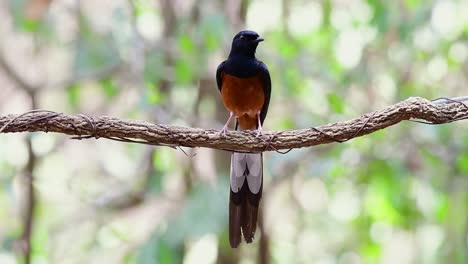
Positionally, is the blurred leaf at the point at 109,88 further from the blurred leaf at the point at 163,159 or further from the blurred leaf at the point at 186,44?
the blurred leaf at the point at 186,44

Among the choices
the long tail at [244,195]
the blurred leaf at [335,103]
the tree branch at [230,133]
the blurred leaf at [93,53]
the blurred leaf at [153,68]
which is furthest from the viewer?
the blurred leaf at [93,53]

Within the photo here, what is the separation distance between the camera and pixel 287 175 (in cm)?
488

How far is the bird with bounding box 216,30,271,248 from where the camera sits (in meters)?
3.45

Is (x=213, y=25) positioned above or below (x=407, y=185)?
above

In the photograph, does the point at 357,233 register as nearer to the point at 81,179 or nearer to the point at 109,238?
the point at 109,238

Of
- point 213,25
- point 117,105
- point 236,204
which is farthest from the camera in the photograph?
point 117,105

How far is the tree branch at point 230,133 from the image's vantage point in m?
2.29

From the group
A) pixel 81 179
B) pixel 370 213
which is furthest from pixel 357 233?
pixel 81 179

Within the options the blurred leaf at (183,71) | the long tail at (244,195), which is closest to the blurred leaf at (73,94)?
the blurred leaf at (183,71)

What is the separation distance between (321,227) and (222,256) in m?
1.51

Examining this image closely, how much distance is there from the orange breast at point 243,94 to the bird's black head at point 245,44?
0.16 m

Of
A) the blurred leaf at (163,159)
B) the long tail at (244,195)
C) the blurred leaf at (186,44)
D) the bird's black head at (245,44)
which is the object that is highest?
the blurred leaf at (186,44)

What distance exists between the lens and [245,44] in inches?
149

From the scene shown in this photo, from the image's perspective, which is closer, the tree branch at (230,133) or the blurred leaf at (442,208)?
the tree branch at (230,133)
